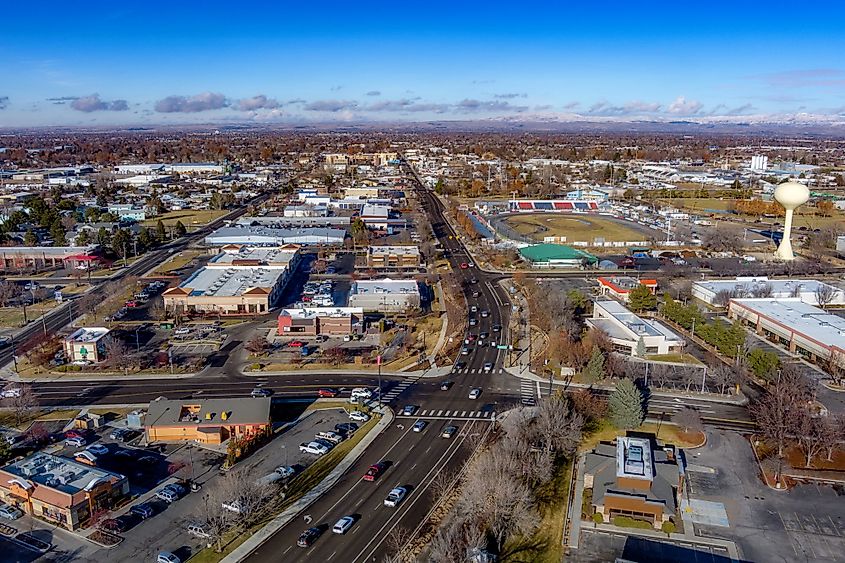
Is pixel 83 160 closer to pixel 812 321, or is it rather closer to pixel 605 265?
pixel 605 265

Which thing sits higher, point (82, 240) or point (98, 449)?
point (82, 240)

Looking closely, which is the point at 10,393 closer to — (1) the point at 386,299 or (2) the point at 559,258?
(1) the point at 386,299

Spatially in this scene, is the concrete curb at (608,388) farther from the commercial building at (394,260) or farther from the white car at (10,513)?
the commercial building at (394,260)

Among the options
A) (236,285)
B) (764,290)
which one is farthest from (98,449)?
(764,290)

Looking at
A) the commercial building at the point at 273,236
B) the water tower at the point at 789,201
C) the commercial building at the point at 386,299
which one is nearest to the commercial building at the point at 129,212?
the commercial building at the point at 273,236

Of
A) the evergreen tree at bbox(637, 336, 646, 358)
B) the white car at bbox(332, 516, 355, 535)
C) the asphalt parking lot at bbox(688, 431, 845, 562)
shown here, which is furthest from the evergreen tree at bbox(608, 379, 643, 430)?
the white car at bbox(332, 516, 355, 535)
